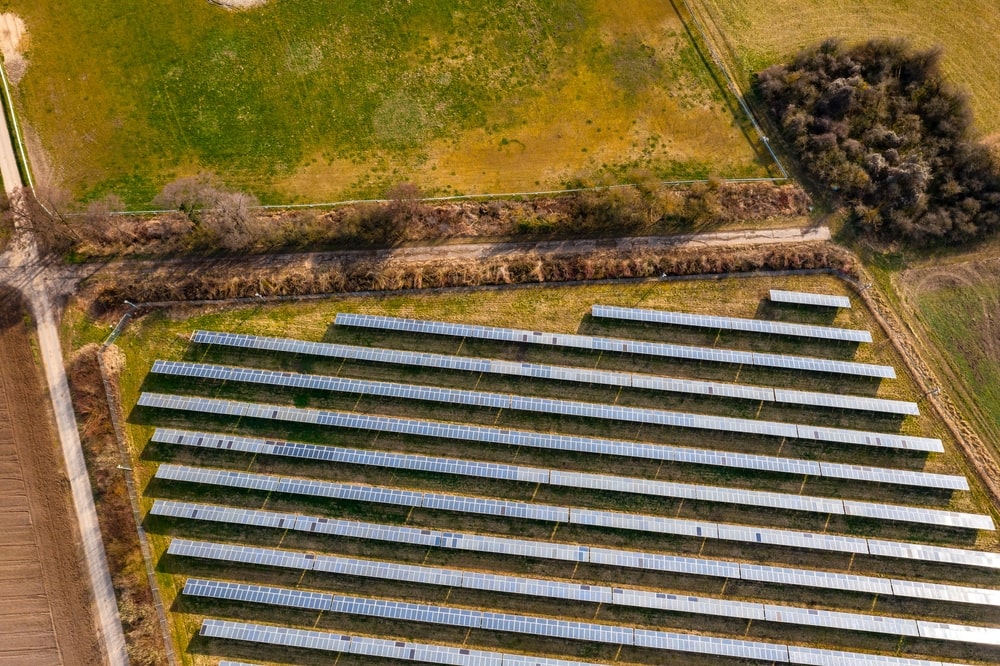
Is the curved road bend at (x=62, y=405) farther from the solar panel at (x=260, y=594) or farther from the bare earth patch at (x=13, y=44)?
the bare earth patch at (x=13, y=44)

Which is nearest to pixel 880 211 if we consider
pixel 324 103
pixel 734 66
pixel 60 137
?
pixel 734 66

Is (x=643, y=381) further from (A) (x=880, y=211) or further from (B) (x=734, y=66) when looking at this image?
(B) (x=734, y=66)

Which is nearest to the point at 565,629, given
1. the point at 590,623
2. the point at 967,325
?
the point at 590,623

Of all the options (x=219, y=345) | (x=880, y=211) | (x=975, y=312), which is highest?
(x=880, y=211)

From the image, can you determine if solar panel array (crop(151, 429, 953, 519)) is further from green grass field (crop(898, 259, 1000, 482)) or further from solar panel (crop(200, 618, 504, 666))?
solar panel (crop(200, 618, 504, 666))

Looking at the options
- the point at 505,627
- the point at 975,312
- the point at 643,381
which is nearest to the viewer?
the point at 505,627

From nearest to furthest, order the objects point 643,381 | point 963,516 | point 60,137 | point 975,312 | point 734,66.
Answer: point 963,516, point 643,381, point 975,312, point 60,137, point 734,66

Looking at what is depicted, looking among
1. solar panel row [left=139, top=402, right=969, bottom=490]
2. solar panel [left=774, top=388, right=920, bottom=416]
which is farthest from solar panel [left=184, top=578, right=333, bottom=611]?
solar panel [left=774, top=388, right=920, bottom=416]

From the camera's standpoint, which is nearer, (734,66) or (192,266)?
(192,266)
